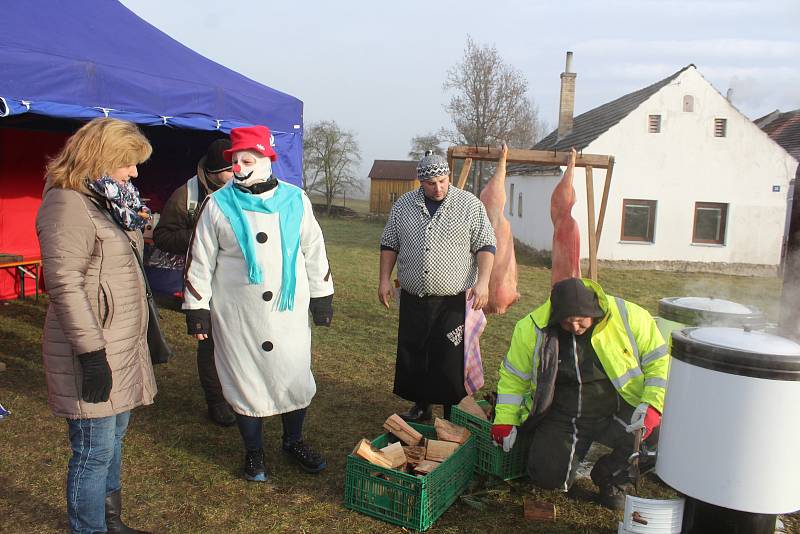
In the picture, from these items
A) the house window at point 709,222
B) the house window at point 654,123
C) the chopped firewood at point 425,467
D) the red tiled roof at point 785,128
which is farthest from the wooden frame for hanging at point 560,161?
the red tiled roof at point 785,128

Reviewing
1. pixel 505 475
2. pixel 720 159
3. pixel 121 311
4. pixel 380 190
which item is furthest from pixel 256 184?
pixel 380 190

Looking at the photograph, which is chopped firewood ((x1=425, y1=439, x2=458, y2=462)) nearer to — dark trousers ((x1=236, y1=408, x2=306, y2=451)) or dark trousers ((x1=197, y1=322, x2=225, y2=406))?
dark trousers ((x1=236, y1=408, x2=306, y2=451))

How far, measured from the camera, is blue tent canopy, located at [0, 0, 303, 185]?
4496 millimetres

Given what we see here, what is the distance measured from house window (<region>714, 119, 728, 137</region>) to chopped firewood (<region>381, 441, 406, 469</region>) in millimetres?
14922

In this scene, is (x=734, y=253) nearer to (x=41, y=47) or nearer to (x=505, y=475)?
(x=505, y=475)

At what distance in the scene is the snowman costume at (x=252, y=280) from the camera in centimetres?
309

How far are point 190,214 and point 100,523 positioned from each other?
2.17 m

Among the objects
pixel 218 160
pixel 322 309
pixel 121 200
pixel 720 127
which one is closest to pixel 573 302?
pixel 322 309

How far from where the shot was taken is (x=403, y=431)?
139 inches

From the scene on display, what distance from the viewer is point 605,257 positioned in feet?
49.9

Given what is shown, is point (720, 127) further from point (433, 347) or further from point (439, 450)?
point (439, 450)

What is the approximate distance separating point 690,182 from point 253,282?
14.7 m

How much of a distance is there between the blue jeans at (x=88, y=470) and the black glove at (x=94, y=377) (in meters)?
0.15

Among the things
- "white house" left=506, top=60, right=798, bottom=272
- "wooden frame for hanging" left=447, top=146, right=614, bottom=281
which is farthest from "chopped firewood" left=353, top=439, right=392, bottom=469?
"white house" left=506, top=60, right=798, bottom=272
